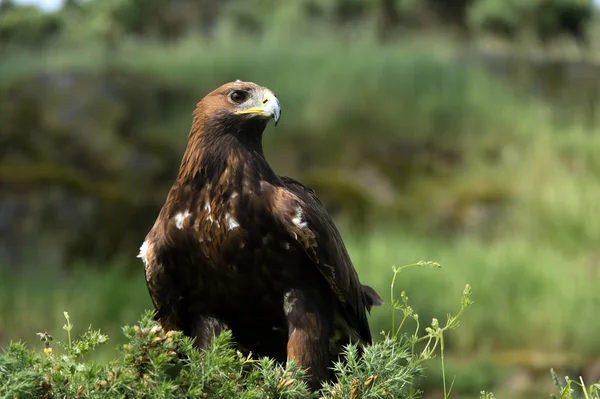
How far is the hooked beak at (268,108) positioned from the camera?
3.31 metres

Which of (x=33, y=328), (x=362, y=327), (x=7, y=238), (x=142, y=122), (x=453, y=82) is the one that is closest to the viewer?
(x=362, y=327)

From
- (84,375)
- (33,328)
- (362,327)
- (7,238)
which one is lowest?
(33,328)

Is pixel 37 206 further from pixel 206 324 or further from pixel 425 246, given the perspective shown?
pixel 206 324

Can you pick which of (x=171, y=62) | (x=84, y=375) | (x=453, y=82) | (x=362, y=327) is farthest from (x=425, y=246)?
(x=84, y=375)

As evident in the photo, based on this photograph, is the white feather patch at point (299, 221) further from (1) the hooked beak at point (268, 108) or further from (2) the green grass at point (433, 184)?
(2) the green grass at point (433, 184)

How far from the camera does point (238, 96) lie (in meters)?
3.44

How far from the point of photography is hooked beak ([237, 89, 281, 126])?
10.9ft

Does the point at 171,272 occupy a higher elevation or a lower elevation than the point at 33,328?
higher

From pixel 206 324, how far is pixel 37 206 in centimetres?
650

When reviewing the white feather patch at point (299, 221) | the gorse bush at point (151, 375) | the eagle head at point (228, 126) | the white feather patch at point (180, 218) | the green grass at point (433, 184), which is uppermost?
the eagle head at point (228, 126)

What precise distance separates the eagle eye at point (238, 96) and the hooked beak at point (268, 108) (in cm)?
5

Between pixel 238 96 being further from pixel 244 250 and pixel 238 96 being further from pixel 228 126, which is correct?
pixel 244 250

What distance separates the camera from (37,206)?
9469 millimetres

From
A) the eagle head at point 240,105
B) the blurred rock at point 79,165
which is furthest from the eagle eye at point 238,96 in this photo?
the blurred rock at point 79,165
